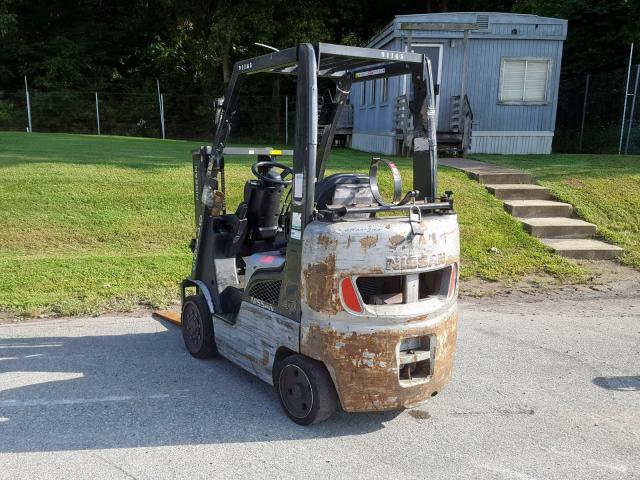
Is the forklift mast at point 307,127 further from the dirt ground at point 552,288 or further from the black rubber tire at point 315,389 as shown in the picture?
the dirt ground at point 552,288

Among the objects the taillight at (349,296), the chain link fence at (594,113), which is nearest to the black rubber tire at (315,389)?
the taillight at (349,296)

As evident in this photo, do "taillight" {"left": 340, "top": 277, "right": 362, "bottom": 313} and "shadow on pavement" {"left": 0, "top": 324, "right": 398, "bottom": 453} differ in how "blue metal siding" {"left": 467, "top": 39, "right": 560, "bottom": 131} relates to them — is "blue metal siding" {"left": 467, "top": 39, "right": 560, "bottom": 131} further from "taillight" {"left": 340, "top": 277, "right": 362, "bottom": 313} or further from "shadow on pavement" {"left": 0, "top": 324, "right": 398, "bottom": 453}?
"taillight" {"left": 340, "top": 277, "right": 362, "bottom": 313}

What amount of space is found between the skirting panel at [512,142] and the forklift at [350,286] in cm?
1427

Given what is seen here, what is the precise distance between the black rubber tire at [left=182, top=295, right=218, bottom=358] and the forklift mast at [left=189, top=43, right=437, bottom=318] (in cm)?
10

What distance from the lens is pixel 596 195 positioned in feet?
35.2

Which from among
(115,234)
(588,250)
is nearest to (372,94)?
(588,250)

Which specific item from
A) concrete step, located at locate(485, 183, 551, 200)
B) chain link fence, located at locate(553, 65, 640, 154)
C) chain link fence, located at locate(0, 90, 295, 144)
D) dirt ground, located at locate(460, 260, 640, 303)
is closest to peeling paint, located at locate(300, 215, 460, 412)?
dirt ground, located at locate(460, 260, 640, 303)

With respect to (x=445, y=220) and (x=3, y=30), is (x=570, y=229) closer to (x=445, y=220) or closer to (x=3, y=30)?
(x=445, y=220)

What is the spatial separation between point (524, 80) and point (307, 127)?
16095 mm

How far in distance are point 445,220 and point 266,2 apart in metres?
27.6

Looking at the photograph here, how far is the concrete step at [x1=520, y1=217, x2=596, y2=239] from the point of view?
9.30 metres

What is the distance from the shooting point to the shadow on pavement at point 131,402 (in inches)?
141

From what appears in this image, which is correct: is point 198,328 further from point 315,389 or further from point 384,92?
point 384,92

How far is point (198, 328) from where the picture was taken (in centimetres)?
484
